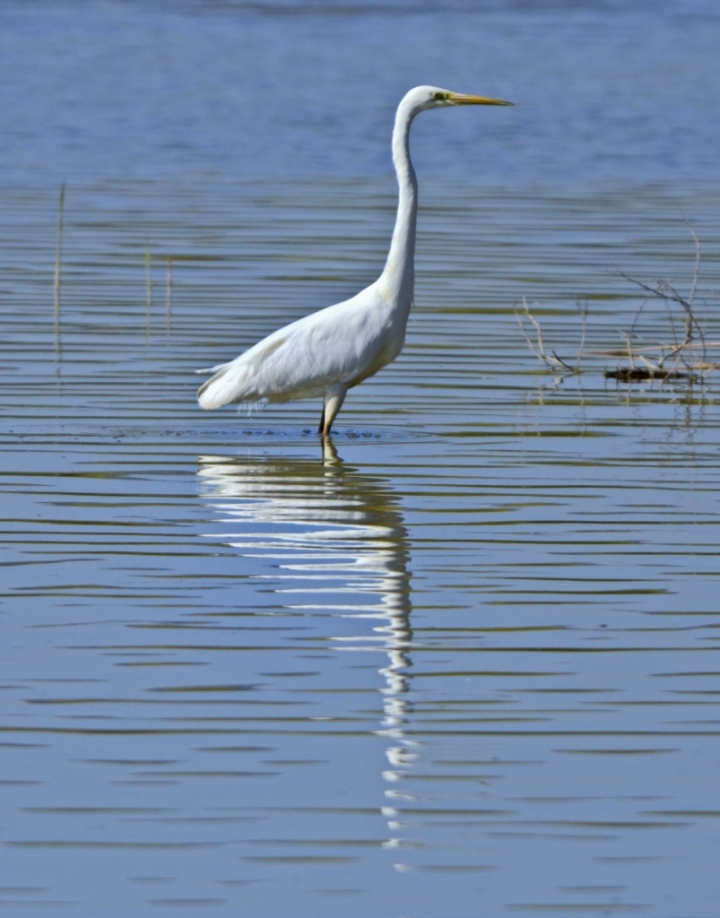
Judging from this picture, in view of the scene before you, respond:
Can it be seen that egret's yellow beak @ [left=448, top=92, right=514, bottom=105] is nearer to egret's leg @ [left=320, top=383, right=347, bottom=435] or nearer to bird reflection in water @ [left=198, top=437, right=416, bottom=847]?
egret's leg @ [left=320, top=383, right=347, bottom=435]

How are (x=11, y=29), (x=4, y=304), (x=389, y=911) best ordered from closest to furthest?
(x=389, y=911) < (x=4, y=304) < (x=11, y=29)

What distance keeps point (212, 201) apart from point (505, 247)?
4.13m

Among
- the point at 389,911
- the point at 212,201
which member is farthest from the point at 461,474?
the point at 212,201

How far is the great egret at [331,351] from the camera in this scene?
905 centimetres

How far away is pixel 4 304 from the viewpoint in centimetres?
1230

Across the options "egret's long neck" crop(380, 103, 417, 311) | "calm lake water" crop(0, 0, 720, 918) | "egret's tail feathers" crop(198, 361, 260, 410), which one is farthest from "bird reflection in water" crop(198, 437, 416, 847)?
"egret's long neck" crop(380, 103, 417, 311)

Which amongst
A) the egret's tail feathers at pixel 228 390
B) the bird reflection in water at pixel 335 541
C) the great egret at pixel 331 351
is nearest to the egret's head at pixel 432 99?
the great egret at pixel 331 351

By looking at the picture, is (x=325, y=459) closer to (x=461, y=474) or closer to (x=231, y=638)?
(x=461, y=474)

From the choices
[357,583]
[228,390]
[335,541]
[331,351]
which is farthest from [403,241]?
[357,583]

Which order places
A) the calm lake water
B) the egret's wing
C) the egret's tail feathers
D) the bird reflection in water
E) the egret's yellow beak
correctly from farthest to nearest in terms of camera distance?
the egret's yellow beak
the egret's tail feathers
the egret's wing
the bird reflection in water
the calm lake water

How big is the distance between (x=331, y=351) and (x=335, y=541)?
7.30ft

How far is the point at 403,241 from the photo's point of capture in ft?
30.5

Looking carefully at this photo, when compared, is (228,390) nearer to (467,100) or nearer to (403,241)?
(403,241)

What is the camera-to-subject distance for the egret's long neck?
30.2 ft
